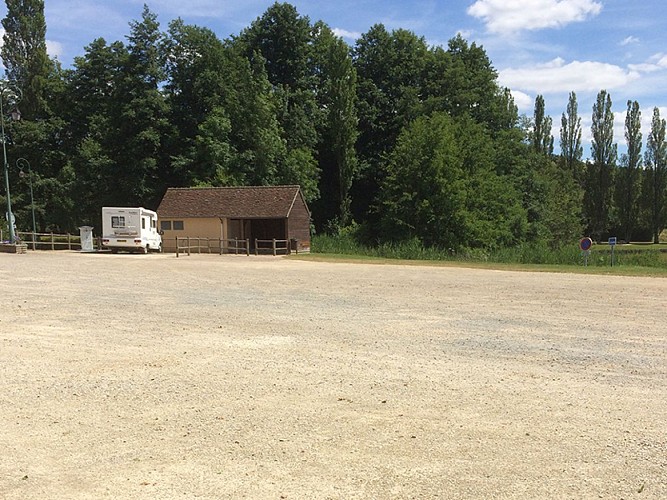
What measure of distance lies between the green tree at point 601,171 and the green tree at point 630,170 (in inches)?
63.1

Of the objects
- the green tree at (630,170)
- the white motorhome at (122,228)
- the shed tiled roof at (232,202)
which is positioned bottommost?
the white motorhome at (122,228)

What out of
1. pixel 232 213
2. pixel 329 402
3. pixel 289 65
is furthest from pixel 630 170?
pixel 329 402

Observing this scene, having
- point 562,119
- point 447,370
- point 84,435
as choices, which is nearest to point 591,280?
point 447,370

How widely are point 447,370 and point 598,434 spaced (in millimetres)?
2144

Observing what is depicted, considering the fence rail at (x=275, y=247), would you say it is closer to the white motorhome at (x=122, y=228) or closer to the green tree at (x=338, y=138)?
the white motorhome at (x=122, y=228)

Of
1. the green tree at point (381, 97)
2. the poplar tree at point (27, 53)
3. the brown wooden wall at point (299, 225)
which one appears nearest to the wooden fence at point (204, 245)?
the brown wooden wall at point (299, 225)

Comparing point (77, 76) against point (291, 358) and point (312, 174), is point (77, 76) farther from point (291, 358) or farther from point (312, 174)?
point (291, 358)

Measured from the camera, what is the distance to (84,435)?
4.41 metres

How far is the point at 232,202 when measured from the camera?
37.8 meters

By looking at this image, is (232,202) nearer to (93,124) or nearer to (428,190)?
(428,190)

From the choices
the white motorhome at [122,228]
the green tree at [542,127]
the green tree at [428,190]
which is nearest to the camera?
the white motorhome at [122,228]

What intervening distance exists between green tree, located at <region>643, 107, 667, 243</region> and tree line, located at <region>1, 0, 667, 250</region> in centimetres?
2149

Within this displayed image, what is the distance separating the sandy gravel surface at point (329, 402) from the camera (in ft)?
12.1

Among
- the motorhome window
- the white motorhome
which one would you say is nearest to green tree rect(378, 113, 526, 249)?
the white motorhome
